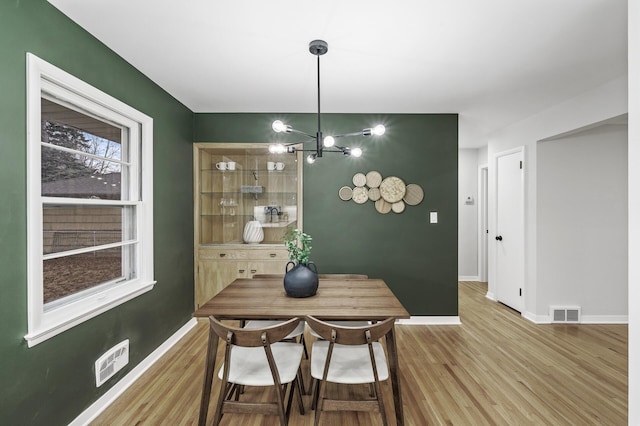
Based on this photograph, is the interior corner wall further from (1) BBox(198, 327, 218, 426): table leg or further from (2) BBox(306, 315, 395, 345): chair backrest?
(1) BBox(198, 327, 218, 426): table leg

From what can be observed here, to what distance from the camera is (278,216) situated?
12.8ft

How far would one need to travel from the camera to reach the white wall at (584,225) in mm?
3717

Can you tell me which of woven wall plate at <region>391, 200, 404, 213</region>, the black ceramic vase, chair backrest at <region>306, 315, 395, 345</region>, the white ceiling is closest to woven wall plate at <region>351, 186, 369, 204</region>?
woven wall plate at <region>391, 200, 404, 213</region>

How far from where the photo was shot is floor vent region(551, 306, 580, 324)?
376 centimetres

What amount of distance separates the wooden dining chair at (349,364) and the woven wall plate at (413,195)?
2180mm

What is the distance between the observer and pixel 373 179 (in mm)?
3773

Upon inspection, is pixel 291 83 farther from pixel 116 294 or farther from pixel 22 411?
pixel 22 411

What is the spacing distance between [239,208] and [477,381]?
9.78 ft

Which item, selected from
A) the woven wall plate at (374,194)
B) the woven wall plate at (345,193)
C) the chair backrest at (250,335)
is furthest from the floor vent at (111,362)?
the woven wall plate at (374,194)

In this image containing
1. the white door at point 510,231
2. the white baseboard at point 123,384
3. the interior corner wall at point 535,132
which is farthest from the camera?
the white door at point 510,231

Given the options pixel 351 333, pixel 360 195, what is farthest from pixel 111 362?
pixel 360 195

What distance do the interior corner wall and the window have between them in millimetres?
4105

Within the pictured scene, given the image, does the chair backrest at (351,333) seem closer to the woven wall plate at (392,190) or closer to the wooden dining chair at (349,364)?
the wooden dining chair at (349,364)

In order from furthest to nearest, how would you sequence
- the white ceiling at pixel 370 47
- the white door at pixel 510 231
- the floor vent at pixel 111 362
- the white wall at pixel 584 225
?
the white door at pixel 510 231, the white wall at pixel 584 225, the floor vent at pixel 111 362, the white ceiling at pixel 370 47
